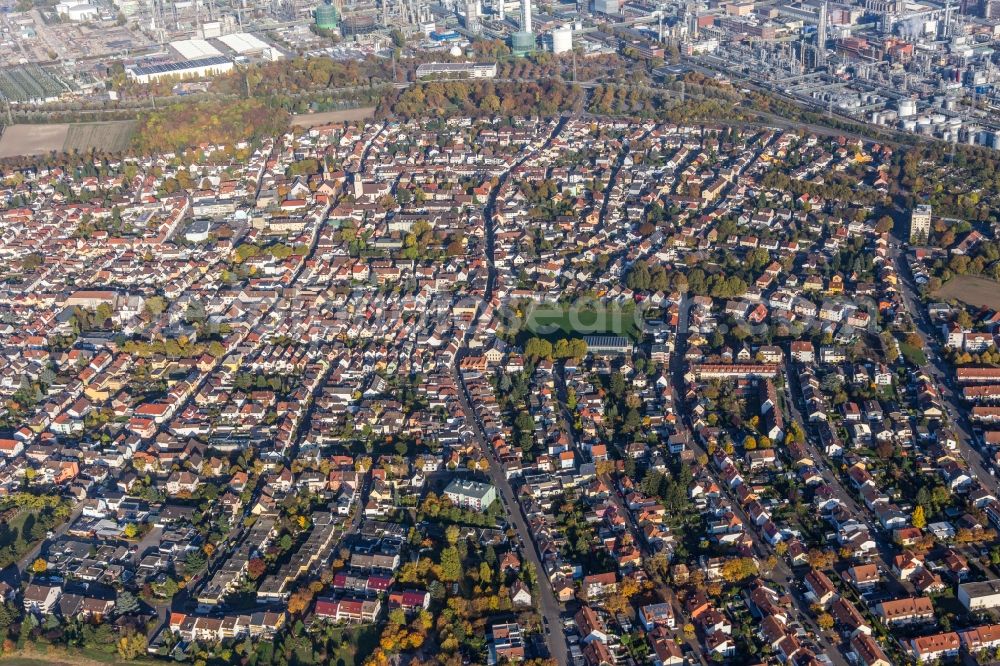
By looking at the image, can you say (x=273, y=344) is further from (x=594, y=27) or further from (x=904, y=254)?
(x=594, y=27)

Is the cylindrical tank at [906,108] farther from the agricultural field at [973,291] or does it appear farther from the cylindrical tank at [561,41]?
the cylindrical tank at [561,41]

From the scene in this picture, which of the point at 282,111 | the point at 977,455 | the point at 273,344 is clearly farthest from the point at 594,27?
the point at 977,455

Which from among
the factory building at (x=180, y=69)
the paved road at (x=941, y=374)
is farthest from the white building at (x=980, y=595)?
the factory building at (x=180, y=69)

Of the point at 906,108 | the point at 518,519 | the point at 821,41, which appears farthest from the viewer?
the point at 821,41

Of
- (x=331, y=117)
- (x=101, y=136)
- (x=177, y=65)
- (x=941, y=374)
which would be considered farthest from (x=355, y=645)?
(x=177, y=65)

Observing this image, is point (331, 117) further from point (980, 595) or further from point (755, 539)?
point (980, 595)

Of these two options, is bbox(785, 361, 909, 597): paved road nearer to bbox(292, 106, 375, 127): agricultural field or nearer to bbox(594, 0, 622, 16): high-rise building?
bbox(292, 106, 375, 127): agricultural field
